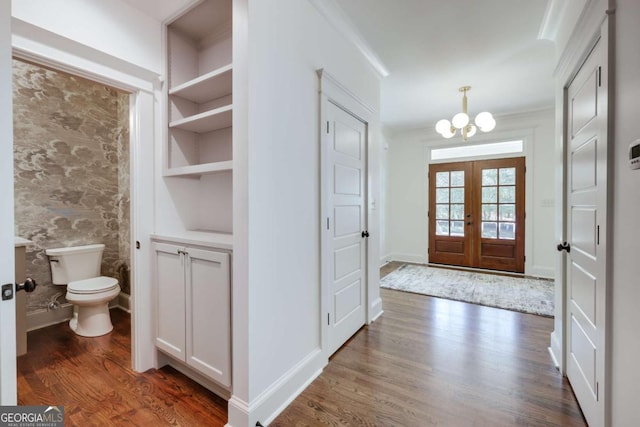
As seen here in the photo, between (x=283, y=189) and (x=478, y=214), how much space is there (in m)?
4.71

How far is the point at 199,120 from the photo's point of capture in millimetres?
2004

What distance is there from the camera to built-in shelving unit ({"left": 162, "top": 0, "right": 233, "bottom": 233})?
2.03 metres

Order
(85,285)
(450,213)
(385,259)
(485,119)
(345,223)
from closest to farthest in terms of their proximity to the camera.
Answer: (345,223) → (85,285) → (485,119) → (450,213) → (385,259)

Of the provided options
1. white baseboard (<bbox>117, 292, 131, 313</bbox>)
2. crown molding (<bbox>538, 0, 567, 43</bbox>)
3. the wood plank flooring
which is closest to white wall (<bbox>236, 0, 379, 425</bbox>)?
the wood plank flooring

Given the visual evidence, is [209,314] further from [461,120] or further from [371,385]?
[461,120]

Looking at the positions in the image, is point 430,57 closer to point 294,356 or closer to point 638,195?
point 638,195

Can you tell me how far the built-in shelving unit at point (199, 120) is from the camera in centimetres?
203

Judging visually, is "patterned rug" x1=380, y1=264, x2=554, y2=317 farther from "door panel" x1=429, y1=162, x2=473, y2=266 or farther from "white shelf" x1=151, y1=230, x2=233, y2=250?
"white shelf" x1=151, y1=230, x2=233, y2=250

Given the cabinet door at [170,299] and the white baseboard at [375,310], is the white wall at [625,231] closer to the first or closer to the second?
the white baseboard at [375,310]

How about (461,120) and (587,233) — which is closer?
(587,233)

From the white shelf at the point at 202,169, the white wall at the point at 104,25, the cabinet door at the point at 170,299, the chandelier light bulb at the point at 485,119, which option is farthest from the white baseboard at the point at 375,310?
the white wall at the point at 104,25

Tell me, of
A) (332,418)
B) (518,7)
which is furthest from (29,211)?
(518,7)

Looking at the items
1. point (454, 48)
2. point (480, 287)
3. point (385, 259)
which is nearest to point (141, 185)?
point (454, 48)

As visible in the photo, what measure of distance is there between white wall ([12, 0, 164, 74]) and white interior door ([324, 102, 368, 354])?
1373mm
